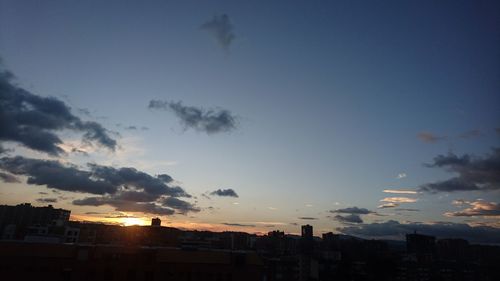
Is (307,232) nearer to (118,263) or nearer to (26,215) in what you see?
(26,215)

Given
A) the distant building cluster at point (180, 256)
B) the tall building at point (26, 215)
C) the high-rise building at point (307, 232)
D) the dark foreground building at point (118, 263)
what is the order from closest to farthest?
the dark foreground building at point (118, 263) → the distant building cluster at point (180, 256) → the tall building at point (26, 215) → the high-rise building at point (307, 232)

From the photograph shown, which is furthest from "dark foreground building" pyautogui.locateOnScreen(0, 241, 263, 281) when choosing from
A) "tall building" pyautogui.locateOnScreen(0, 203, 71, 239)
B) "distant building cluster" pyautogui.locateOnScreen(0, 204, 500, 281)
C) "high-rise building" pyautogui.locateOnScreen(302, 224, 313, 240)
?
"high-rise building" pyautogui.locateOnScreen(302, 224, 313, 240)

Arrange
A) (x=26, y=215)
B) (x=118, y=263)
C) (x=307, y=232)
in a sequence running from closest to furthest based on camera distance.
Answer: (x=118, y=263)
(x=26, y=215)
(x=307, y=232)

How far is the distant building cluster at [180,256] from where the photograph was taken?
4491 centimetres

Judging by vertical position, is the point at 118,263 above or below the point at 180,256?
below

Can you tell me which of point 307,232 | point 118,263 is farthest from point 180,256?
point 307,232

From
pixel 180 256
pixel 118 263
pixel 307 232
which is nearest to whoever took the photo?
pixel 118 263

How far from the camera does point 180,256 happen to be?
50.5 metres

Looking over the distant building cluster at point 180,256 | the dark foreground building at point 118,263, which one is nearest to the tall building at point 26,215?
the distant building cluster at point 180,256

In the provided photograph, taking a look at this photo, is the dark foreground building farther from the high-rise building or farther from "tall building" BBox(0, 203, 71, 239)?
the high-rise building

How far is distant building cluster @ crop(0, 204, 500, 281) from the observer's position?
44906 mm

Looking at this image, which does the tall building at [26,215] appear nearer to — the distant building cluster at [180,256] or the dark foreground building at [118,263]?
the distant building cluster at [180,256]

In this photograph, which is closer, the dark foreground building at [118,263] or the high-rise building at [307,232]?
the dark foreground building at [118,263]

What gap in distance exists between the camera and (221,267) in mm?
51719
